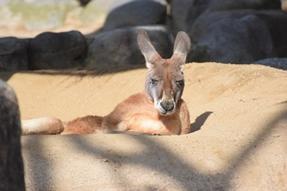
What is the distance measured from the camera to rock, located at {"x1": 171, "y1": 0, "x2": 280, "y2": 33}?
12359 millimetres

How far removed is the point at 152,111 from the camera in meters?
5.14

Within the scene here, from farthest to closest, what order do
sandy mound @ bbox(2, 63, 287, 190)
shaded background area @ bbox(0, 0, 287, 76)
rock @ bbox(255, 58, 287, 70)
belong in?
1. shaded background area @ bbox(0, 0, 287, 76)
2. rock @ bbox(255, 58, 287, 70)
3. sandy mound @ bbox(2, 63, 287, 190)

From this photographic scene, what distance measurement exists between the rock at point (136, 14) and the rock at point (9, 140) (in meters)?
13.0

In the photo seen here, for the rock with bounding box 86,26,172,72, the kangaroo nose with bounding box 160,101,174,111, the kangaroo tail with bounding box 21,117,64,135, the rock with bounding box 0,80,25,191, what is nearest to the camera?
the rock with bounding box 0,80,25,191

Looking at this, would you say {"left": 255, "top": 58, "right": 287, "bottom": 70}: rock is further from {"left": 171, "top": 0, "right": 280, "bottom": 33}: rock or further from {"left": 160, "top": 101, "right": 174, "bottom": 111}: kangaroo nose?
{"left": 160, "top": 101, "right": 174, "bottom": 111}: kangaroo nose

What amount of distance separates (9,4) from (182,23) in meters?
5.20

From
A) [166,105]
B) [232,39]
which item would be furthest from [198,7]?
[166,105]

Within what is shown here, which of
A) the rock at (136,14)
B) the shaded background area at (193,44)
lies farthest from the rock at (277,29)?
the rock at (136,14)

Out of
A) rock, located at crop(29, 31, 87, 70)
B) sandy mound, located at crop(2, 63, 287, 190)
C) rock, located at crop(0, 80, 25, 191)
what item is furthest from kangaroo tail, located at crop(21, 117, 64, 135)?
rock, located at crop(29, 31, 87, 70)

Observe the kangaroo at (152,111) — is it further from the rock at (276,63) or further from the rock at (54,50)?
the rock at (54,50)

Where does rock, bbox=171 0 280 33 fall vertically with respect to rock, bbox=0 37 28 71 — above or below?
below

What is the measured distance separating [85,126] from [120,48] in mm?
5182

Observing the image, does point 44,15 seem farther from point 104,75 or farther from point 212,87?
point 212,87

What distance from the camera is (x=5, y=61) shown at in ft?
32.6
